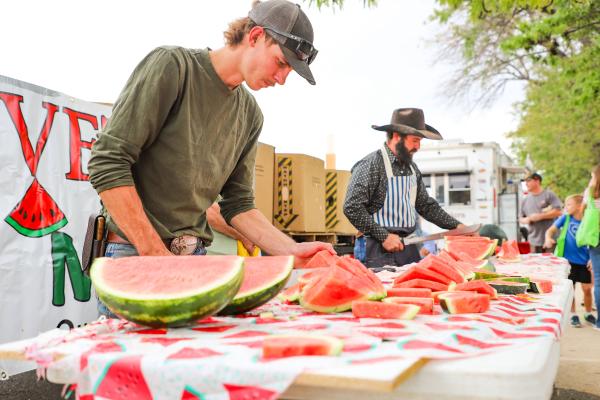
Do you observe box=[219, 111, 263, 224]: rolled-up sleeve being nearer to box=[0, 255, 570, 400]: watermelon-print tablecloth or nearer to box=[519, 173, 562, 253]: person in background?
box=[0, 255, 570, 400]: watermelon-print tablecloth

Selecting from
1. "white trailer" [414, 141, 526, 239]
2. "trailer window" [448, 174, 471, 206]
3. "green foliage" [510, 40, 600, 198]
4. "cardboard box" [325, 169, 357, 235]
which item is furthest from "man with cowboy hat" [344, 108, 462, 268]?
"trailer window" [448, 174, 471, 206]

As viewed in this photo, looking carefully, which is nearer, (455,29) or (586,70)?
(586,70)

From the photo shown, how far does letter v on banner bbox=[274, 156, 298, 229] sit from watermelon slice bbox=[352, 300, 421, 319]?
7884mm

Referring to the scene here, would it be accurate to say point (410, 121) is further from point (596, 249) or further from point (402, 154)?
point (596, 249)

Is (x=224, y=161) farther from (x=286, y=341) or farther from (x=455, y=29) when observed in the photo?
(x=455, y=29)

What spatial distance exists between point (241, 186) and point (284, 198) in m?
6.62

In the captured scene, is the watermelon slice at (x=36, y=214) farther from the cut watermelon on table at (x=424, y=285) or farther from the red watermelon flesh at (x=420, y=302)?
the red watermelon flesh at (x=420, y=302)

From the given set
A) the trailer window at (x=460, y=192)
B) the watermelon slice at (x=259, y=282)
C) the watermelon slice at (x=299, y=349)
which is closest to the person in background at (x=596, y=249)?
the watermelon slice at (x=259, y=282)

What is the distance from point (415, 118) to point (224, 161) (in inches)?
136

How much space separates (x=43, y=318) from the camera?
16.4 ft

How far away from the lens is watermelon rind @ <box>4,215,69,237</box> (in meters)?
4.72

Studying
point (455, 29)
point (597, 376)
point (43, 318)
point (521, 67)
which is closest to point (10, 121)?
point (43, 318)

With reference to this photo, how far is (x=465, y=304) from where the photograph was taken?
1.98 meters

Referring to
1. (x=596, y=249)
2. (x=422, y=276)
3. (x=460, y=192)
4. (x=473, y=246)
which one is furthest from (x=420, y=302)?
(x=460, y=192)
